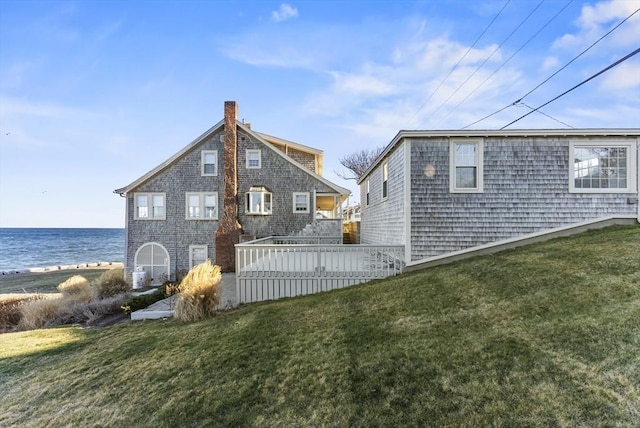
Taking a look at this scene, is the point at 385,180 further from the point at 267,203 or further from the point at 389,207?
the point at 267,203

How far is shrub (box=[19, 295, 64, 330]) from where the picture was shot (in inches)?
395

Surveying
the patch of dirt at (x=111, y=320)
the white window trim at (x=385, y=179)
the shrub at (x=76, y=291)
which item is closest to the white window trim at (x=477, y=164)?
the white window trim at (x=385, y=179)

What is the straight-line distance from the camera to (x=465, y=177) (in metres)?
9.12

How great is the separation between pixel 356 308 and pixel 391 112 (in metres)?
19.3

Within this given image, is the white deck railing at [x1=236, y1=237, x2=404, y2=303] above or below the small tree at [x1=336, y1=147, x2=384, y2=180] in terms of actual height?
below

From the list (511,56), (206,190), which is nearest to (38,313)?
(206,190)

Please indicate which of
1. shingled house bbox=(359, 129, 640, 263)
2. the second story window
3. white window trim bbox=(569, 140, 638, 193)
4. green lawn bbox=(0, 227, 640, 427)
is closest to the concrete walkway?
green lawn bbox=(0, 227, 640, 427)

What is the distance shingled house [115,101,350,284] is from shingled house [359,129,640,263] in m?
8.20

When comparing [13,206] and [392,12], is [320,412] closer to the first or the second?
[392,12]

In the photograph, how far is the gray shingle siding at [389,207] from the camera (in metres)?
9.70

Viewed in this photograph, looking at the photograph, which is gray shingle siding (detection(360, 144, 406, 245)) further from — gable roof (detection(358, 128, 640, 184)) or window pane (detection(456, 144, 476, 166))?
window pane (detection(456, 144, 476, 166))

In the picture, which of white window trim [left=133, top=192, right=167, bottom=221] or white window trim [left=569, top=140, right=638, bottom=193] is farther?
white window trim [left=133, top=192, right=167, bottom=221]

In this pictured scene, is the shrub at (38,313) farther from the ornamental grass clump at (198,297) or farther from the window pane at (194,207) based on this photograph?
the window pane at (194,207)

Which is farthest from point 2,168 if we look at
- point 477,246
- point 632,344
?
point 632,344
